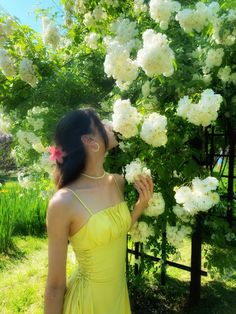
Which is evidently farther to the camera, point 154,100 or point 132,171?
point 154,100

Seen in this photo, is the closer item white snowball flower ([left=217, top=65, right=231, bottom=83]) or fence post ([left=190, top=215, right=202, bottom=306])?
white snowball flower ([left=217, top=65, right=231, bottom=83])

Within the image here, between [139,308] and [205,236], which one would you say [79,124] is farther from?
[139,308]

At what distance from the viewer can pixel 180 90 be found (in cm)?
215

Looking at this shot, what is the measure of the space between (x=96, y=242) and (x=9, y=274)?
278cm

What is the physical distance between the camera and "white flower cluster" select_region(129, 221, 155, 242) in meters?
2.13

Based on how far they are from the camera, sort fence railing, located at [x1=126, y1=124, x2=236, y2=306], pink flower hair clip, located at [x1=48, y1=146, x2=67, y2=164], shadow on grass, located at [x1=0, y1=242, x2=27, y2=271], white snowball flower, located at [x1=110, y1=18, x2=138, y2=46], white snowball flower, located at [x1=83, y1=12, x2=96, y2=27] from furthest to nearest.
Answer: shadow on grass, located at [x1=0, y1=242, x2=27, y2=271] → white snowball flower, located at [x1=83, y1=12, x2=96, y2=27] → fence railing, located at [x1=126, y1=124, x2=236, y2=306] → white snowball flower, located at [x1=110, y1=18, x2=138, y2=46] → pink flower hair clip, located at [x1=48, y1=146, x2=67, y2=164]

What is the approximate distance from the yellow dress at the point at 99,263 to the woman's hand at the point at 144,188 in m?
0.11

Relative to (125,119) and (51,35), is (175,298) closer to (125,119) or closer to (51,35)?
(125,119)

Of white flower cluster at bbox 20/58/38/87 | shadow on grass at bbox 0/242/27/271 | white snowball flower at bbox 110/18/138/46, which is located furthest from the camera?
shadow on grass at bbox 0/242/27/271

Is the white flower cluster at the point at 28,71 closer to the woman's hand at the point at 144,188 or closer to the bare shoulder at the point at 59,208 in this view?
the woman's hand at the point at 144,188

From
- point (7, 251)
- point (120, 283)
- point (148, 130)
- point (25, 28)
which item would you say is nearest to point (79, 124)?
point (148, 130)

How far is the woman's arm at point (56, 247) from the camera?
162 centimetres

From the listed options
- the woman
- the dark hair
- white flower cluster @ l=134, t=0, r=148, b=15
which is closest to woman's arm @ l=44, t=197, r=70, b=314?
the woman

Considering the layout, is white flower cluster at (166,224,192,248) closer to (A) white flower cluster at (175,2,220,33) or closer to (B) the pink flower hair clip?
(B) the pink flower hair clip
